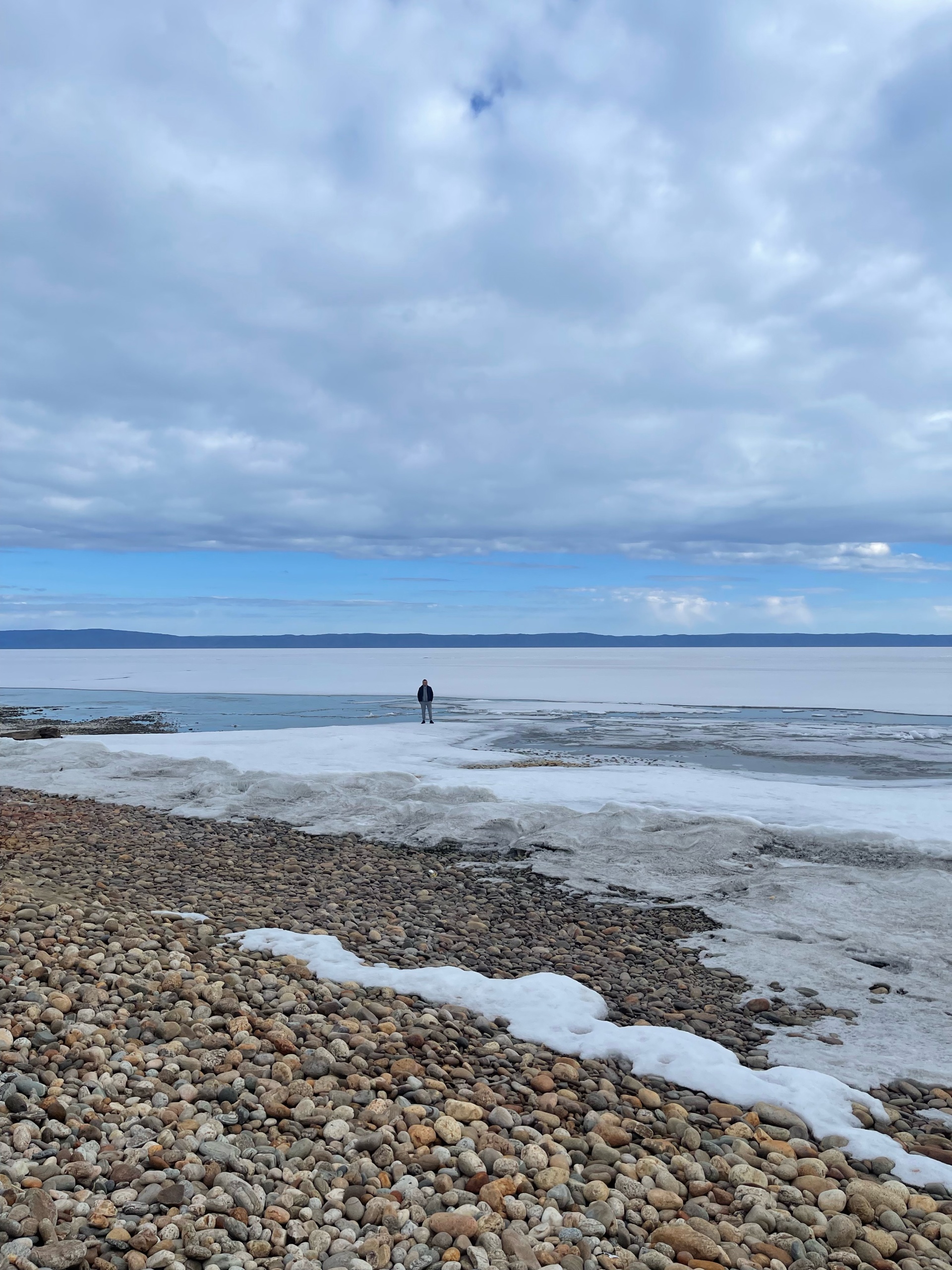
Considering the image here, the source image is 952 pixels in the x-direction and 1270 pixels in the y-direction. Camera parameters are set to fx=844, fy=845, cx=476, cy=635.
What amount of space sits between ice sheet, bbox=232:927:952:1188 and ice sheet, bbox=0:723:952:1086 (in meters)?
0.57

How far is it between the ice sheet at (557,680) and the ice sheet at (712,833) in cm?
2865

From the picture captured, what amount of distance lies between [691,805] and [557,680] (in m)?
60.5

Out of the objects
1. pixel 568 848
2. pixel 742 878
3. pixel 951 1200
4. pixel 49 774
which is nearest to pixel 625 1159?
pixel 951 1200

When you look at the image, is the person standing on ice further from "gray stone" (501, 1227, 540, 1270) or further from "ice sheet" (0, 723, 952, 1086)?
"gray stone" (501, 1227, 540, 1270)

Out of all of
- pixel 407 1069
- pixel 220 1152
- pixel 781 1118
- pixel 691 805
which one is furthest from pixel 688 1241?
pixel 691 805

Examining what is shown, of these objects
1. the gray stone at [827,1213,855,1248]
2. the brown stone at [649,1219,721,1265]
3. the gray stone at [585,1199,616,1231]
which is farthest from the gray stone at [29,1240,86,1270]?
the gray stone at [827,1213,855,1248]

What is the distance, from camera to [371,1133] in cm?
412

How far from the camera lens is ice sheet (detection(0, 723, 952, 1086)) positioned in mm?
7039

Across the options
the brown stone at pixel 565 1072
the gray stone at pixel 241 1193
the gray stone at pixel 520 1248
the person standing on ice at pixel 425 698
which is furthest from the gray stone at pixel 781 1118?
the person standing on ice at pixel 425 698

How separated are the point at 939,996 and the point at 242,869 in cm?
754

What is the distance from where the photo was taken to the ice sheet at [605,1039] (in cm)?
461

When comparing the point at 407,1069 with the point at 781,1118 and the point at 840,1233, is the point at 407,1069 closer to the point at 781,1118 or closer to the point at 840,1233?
the point at 781,1118

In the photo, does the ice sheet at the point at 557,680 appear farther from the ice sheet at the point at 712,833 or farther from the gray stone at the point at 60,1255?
the gray stone at the point at 60,1255

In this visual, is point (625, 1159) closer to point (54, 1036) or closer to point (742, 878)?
point (54, 1036)
